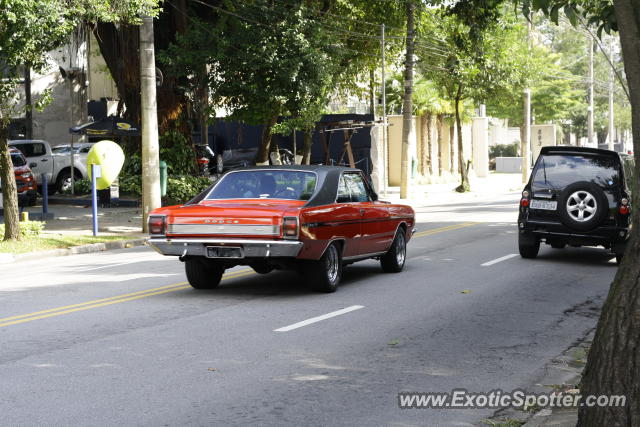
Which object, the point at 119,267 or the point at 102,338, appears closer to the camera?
the point at 102,338

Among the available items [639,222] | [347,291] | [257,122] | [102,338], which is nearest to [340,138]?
[257,122]

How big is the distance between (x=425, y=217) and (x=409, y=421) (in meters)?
20.7

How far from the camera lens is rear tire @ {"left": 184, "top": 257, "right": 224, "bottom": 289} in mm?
12188

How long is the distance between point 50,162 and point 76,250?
14516mm

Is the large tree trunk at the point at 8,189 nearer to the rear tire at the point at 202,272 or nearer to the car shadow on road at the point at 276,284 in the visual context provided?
the car shadow on road at the point at 276,284

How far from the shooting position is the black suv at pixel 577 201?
14711mm

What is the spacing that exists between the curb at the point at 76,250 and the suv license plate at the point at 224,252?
7.55m

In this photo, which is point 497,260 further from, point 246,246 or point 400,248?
point 246,246

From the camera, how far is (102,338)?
355 inches

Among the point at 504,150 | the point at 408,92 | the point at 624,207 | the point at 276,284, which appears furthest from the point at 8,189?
the point at 504,150

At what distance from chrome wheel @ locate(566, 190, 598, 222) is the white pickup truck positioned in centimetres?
2195

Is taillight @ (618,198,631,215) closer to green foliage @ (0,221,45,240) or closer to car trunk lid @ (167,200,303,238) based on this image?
car trunk lid @ (167,200,303,238)

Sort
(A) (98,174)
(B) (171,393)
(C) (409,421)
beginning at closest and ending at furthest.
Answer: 1. (C) (409,421)
2. (B) (171,393)
3. (A) (98,174)

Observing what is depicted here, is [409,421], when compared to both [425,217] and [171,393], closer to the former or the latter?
[171,393]
